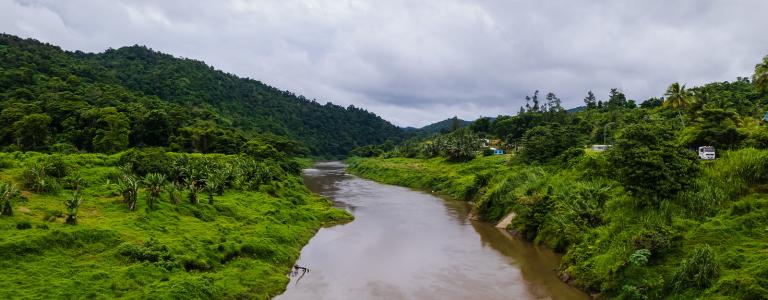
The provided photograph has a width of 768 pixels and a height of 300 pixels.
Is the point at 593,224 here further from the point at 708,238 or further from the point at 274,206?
the point at 274,206

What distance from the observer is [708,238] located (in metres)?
30.5

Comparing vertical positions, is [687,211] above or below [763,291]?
above

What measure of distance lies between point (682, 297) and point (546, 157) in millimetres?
54069

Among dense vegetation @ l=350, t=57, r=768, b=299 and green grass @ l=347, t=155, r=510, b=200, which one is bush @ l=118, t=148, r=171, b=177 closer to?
dense vegetation @ l=350, t=57, r=768, b=299

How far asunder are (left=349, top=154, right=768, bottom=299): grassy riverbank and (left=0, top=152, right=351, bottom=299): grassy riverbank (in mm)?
23121

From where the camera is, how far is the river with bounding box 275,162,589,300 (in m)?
35.3

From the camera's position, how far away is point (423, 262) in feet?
143

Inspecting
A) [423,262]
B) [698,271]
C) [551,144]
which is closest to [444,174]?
[551,144]

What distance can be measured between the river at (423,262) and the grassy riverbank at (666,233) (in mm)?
2523

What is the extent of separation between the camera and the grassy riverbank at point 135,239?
28297 mm

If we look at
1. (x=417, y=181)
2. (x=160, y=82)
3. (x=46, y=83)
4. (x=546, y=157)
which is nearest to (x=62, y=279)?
(x=546, y=157)

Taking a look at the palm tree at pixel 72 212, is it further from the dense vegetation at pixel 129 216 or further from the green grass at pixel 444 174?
the green grass at pixel 444 174

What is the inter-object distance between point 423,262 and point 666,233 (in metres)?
19.5

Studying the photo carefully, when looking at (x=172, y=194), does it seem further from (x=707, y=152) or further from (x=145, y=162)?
(x=707, y=152)
